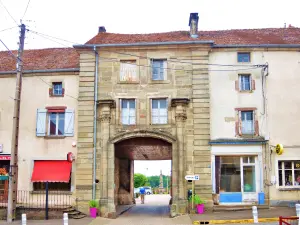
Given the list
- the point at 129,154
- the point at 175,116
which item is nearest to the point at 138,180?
the point at 129,154

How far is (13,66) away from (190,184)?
12.1 metres

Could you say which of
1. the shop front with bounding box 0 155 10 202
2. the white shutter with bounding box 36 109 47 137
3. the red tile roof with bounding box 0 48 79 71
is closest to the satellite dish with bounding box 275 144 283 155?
the red tile roof with bounding box 0 48 79 71

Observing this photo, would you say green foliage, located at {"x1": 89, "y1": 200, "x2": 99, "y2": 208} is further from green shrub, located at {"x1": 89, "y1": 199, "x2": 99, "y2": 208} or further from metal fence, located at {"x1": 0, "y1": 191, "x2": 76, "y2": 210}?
metal fence, located at {"x1": 0, "y1": 191, "x2": 76, "y2": 210}

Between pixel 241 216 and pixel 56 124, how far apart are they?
35.0 ft

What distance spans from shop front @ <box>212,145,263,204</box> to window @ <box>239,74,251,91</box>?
10.1 feet

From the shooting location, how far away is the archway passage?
73.1ft

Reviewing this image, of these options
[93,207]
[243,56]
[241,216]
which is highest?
[243,56]

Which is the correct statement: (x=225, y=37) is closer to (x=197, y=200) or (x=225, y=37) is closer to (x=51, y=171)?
(x=197, y=200)

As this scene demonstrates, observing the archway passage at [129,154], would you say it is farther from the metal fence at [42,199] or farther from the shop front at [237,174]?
the metal fence at [42,199]

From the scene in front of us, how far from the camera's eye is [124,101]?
22.4 metres

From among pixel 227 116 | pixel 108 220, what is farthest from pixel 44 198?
pixel 227 116

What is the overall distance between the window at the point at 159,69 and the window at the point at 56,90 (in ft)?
16.4

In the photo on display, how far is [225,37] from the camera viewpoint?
23766mm

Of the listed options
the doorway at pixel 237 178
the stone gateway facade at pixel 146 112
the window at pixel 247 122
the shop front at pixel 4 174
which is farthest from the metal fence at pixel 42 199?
the window at pixel 247 122
